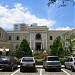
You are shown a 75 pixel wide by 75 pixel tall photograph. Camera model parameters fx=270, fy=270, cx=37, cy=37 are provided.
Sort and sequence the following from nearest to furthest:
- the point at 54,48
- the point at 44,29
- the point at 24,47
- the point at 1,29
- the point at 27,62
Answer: the point at 27,62
the point at 24,47
the point at 54,48
the point at 1,29
the point at 44,29

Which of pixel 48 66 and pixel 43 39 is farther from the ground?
pixel 43 39

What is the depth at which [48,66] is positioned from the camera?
90.2 ft

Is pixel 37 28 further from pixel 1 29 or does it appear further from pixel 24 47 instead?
pixel 24 47

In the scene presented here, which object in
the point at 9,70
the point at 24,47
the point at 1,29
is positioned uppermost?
the point at 1,29

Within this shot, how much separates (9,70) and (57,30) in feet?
262

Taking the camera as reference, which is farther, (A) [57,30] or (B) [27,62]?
Answer: (A) [57,30]

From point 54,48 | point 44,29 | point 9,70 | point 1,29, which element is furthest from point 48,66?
point 44,29

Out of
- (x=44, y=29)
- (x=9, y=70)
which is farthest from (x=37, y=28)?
(x=9, y=70)

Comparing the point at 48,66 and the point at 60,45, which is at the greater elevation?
the point at 60,45

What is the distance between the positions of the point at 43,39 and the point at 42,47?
3.24 meters

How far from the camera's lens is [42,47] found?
103m

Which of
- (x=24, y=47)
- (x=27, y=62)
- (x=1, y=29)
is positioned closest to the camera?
(x=27, y=62)

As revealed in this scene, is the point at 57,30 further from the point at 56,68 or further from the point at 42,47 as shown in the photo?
the point at 56,68

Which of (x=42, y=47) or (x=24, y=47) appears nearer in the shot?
(x=24, y=47)
